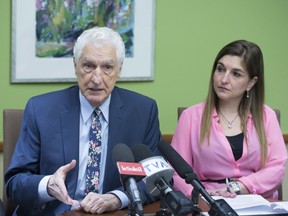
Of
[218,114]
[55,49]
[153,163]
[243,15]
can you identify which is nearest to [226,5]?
[243,15]

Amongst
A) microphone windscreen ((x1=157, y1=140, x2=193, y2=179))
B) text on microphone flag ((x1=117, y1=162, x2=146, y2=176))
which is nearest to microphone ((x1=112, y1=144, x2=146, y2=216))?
text on microphone flag ((x1=117, y1=162, x2=146, y2=176))

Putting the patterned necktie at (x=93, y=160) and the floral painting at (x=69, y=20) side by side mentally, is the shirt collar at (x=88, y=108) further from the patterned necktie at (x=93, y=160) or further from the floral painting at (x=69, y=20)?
the floral painting at (x=69, y=20)

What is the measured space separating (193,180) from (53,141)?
872 mm

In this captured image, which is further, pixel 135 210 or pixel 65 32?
pixel 65 32

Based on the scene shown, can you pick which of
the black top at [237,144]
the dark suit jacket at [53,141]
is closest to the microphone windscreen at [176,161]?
the dark suit jacket at [53,141]

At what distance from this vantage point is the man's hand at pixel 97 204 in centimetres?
185

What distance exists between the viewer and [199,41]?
3236 millimetres

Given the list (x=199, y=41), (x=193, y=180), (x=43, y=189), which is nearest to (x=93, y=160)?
(x=43, y=189)

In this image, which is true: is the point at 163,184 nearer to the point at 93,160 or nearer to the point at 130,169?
the point at 130,169

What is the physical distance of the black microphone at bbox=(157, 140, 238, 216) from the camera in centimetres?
136

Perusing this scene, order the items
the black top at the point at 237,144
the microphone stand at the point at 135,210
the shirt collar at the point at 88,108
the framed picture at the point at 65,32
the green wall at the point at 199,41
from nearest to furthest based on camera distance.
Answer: the microphone stand at the point at 135,210 < the shirt collar at the point at 88,108 < the black top at the point at 237,144 < the framed picture at the point at 65,32 < the green wall at the point at 199,41

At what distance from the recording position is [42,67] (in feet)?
9.37

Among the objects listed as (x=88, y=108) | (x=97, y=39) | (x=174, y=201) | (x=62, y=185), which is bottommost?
(x=62, y=185)

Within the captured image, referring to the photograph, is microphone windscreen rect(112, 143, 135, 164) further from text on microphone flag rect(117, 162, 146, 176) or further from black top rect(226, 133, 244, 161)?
black top rect(226, 133, 244, 161)
